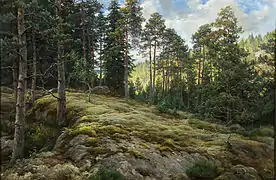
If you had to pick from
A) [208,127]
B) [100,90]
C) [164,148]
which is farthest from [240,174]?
[100,90]

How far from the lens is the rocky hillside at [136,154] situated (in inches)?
203

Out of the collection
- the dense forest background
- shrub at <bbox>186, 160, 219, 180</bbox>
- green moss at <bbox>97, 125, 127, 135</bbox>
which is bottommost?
shrub at <bbox>186, 160, 219, 180</bbox>

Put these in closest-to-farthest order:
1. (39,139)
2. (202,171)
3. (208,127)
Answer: (202,171)
(39,139)
(208,127)

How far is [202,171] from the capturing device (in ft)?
19.9

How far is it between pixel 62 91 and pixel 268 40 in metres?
10.6

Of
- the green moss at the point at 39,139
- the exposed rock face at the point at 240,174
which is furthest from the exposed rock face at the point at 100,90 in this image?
the exposed rock face at the point at 240,174

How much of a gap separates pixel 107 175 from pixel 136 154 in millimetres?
1727

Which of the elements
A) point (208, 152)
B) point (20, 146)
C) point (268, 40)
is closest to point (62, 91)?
point (20, 146)

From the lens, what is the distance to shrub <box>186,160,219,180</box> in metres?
5.96

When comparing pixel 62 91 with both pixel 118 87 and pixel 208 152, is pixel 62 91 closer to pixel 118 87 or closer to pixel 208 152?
pixel 208 152

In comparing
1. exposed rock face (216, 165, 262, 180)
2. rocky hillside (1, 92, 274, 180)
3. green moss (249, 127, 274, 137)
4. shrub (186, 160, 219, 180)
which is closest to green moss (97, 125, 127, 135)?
rocky hillside (1, 92, 274, 180)

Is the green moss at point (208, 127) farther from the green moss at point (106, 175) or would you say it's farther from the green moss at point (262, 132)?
the green moss at point (106, 175)

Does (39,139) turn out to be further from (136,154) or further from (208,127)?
(208,127)

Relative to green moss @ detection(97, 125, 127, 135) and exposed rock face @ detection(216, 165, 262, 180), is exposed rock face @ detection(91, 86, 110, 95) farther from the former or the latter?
exposed rock face @ detection(216, 165, 262, 180)
